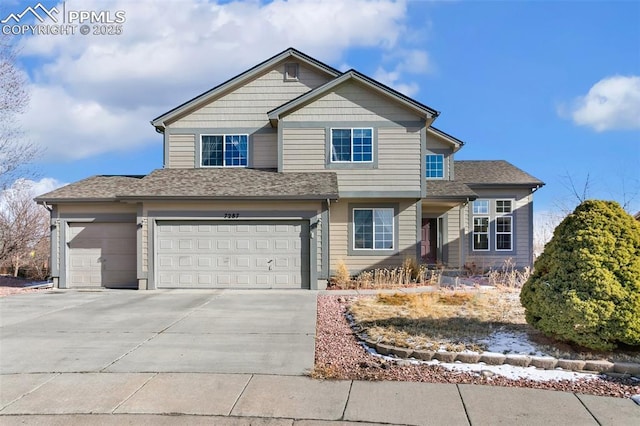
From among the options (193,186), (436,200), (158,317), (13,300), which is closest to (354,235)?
(436,200)

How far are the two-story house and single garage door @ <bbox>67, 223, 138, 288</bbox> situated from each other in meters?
0.03

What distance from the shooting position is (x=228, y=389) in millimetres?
5156

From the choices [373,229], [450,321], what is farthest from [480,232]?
[450,321]

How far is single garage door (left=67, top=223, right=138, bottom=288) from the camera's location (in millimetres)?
14617

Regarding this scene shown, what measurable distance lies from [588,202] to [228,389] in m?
6.07

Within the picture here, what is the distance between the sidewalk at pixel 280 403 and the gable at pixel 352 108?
11.3 metres

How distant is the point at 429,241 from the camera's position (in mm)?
19094

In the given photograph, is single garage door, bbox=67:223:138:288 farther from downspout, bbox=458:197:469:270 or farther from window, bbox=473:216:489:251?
window, bbox=473:216:489:251

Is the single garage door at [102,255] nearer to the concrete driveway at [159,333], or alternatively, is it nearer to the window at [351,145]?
the concrete driveway at [159,333]

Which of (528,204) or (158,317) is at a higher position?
(528,204)

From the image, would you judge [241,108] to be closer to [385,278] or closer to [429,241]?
[385,278]

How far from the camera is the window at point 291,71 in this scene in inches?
657

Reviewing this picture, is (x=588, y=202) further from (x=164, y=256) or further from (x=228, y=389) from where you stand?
(x=164, y=256)

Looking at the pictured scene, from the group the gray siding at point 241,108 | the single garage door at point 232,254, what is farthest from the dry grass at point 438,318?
the gray siding at point 241,108
